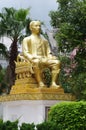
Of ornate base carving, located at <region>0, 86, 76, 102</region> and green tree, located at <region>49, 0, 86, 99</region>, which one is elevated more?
green tree, located at <region>49, 0, 86, 99</region>

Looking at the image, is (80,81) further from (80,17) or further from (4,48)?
(4,48)

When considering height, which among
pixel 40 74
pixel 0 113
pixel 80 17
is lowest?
pixel 0 113

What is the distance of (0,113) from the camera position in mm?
15141

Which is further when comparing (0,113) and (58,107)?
(0,113)

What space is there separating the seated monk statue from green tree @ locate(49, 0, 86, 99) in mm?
2207

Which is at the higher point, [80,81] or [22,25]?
[22,25]

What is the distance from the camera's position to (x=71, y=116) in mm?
10977

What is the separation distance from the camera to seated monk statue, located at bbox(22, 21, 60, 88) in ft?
43.8

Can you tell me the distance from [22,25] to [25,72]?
8577 millimetres

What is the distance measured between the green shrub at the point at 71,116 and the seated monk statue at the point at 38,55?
237 centimetres

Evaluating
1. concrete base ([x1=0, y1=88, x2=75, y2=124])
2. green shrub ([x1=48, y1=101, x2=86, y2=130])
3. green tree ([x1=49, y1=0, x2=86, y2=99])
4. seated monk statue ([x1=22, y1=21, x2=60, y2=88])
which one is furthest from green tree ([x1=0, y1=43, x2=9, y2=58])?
green shrub ([x1=48, y1=101, x2=86, y2=130])

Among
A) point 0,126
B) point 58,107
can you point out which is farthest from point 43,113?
point 0,126

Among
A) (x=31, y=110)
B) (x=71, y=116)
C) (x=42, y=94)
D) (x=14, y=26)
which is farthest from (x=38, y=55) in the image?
(x=14, y=26)

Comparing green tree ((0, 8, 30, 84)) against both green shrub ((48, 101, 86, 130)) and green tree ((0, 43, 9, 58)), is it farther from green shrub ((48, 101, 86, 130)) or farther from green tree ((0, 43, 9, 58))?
green shrub ((48, 101, 86, 130))
